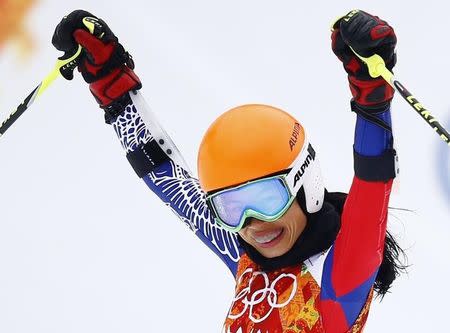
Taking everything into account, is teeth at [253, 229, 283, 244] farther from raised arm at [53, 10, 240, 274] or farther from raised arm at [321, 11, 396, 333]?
raised arm at [53, 10, 240, 274]

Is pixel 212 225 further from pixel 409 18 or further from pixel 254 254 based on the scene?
pixel 409 18

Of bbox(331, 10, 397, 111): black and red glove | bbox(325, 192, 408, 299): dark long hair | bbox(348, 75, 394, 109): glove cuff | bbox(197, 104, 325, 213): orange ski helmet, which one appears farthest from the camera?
bbox(325, 192, 408, 299): dark long hair

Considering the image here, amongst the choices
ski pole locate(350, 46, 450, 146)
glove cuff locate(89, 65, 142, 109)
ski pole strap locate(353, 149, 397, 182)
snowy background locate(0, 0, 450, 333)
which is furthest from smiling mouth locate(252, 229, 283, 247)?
snowy background locate(0, 0, 450, 333)

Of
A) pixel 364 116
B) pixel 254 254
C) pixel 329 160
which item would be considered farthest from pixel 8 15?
pixel 364 116

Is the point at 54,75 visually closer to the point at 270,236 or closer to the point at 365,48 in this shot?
the point at 270,236

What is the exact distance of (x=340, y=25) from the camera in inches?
97.7

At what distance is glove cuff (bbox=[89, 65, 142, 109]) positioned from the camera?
136 inches

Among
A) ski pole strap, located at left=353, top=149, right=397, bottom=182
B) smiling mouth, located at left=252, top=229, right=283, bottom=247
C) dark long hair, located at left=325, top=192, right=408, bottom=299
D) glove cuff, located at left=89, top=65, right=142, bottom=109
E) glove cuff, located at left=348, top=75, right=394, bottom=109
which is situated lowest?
dark long hair, located at left=325, top=192, right=408, bottom=299

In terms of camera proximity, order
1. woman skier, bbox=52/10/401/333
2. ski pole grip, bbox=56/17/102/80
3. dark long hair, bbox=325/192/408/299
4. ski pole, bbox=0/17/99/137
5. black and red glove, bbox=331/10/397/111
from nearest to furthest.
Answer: black and red glove, bbox=331/10/397/111
woman skier, bbox=52/10/401/333
dark long hair, bbox=325/192/408/299
ski pole, bbox=0/17/99/137
ski pole grip, bbox=56/17/102/80

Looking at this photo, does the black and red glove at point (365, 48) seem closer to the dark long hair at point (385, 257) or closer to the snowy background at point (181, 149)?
the dark long hair at point (385, 257)

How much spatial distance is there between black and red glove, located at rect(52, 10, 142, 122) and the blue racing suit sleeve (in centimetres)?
5

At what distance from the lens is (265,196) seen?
277 cm

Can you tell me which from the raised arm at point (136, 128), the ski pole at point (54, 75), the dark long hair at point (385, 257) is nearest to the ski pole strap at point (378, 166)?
the dark long hair at point (385, 257)

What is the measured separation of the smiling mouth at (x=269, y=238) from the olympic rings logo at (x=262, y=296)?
0.37ft
